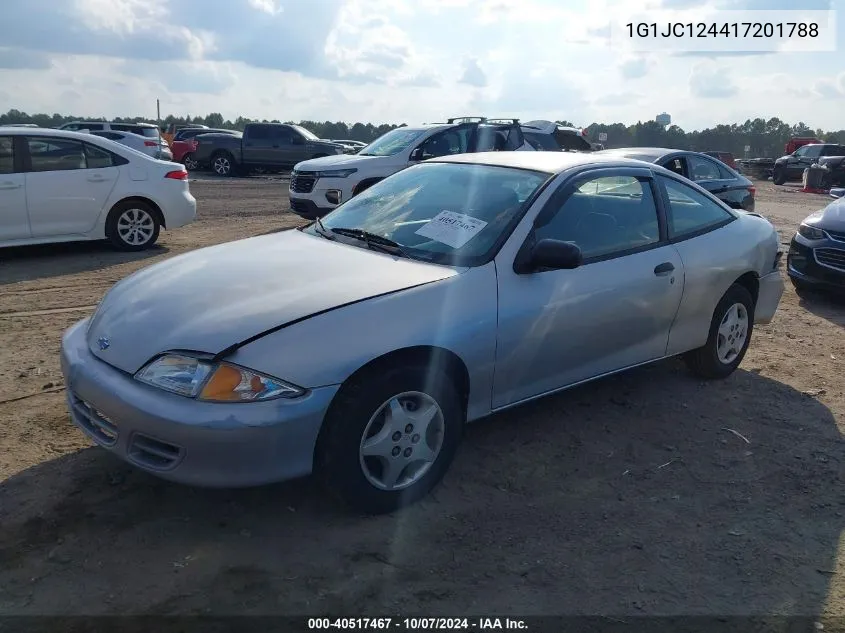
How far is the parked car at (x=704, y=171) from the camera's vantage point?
999 cm

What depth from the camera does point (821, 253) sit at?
7828mm

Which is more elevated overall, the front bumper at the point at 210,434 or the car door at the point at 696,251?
the car door at the point at 696,251

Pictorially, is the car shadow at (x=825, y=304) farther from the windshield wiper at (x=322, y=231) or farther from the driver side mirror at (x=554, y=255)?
the windshield wiper at (x=322, y=231)

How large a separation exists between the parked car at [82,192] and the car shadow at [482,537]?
18.3ft

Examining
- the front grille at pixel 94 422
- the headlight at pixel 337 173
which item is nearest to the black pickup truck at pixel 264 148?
the headlight at pixel 337 173

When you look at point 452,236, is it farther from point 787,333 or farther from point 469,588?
point 787,333

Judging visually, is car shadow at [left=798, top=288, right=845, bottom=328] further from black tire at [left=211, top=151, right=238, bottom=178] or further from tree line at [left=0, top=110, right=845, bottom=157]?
tree line at [left=0, top=110, right=845, bottom=157]

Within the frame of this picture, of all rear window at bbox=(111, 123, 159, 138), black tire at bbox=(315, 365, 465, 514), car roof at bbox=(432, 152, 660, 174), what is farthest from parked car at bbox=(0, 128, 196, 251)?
rear window at bbox=(111, 123, 159, 138)

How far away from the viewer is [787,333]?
667cm

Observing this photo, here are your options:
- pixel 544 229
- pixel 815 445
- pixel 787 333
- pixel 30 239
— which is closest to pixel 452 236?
pixel 544 229

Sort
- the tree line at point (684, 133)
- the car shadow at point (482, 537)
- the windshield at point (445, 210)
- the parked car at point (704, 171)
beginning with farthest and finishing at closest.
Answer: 1. the tree line at point (684, 133)
2. the parked car at point (704, 171)
3. the windshield at point (445, 210)
4. the car shadow at point (482, 537)

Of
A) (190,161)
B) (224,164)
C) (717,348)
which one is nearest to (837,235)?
(717,348)

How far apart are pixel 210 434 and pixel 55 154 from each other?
23.0 ft

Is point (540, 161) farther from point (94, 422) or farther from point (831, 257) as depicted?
point (831, 257)
